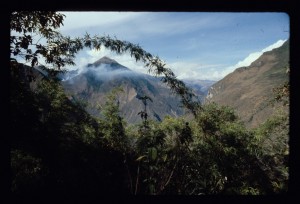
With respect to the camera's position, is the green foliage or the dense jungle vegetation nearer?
the dense jungle vegetation

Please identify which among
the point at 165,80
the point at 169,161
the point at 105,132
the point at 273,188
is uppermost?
the point at 165,80

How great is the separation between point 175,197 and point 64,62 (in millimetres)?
2732

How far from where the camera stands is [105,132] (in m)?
5.24

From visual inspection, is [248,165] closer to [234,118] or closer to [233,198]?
[234,118]

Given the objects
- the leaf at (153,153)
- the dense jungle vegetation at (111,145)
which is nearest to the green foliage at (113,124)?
the dense jungle vegetation at (111,145)

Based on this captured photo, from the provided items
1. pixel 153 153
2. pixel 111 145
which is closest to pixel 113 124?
pixel 111 145

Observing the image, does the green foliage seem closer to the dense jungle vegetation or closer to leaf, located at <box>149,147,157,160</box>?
Result: the dense jungle vegetation

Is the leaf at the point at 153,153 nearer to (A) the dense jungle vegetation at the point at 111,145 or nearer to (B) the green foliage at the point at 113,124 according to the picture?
(A) the dense jungle vegetation at the point at 111,145

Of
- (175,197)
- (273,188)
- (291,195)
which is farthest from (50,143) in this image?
(273,188)

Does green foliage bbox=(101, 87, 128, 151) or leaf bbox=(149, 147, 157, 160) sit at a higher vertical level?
green foliage bbox=(101, 87, 128, 151)

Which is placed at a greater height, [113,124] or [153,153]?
[113,124]

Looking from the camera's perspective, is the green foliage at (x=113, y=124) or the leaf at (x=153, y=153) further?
the green foliage at (x=113, y=124)

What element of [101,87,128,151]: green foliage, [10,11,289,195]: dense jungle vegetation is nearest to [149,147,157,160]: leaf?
[10,11,289,195]: dense jungle vegetation

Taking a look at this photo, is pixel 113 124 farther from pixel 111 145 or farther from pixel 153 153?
pixel 153 153
